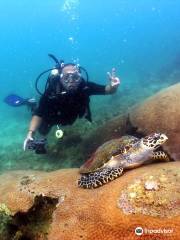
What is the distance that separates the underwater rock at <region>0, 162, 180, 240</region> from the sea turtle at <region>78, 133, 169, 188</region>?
7.9 inches

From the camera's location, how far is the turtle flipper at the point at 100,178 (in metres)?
5.06

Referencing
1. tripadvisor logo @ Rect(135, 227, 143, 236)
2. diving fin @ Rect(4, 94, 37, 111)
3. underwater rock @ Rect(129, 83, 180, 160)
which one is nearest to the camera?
tripadvisor logo @ Rect(135, 227, 143, 236)

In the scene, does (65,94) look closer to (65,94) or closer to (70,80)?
(65,94)

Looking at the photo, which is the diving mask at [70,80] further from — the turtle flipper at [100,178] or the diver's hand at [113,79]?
the turtle flipper at [100,178]

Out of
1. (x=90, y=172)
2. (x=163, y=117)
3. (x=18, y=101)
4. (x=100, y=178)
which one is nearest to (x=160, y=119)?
(x=163, y=117)

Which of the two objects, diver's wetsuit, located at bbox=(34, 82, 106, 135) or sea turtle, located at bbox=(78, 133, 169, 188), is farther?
diver's wetsuit, located at bbox=(34, 82, 106, 135)

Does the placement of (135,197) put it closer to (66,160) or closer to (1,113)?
(66,160)

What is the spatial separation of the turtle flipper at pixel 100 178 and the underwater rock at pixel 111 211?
13 cm

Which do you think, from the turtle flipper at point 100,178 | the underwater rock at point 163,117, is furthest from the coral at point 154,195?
the underwater rock at point 163,117

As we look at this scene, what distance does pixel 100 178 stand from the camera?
200 inches

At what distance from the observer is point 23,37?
17938cm

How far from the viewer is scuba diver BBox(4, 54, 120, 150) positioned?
338 inches

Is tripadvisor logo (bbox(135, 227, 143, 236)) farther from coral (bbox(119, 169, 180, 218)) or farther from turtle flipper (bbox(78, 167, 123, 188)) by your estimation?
turtle flipper (bbox(78, 167, 123, 188))

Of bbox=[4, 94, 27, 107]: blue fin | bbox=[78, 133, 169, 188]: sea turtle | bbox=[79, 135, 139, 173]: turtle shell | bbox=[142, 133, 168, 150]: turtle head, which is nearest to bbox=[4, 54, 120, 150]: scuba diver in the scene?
bbox=[79, 135, 139, 173]: turtle shell
